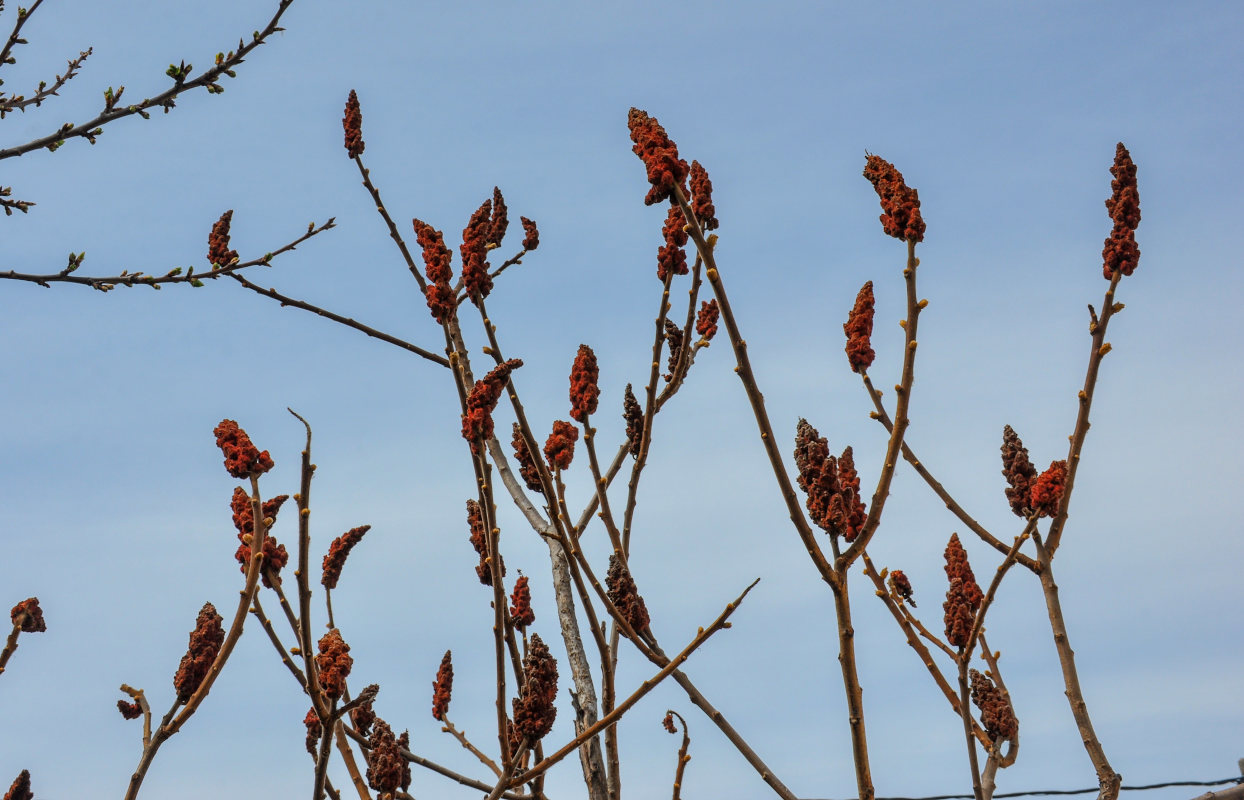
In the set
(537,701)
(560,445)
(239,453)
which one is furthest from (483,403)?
(537,701)

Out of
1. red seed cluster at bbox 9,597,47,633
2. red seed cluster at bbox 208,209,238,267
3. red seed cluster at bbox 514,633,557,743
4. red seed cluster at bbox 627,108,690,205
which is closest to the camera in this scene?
red seed cluster at bbox 627,108,690,205

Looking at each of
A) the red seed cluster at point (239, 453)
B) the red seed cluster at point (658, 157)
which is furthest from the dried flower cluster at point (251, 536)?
the red seed cluster at point (658, 157)

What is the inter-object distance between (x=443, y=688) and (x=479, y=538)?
26.5 inches

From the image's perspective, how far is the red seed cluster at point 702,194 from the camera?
2916 millimetres

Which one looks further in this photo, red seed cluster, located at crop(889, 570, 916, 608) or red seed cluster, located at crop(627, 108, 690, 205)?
red seed cluster, located at crop(889, 570, 916, 608)

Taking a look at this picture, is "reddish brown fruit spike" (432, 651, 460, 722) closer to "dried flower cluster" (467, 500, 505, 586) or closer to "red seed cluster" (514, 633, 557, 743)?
"dried flower cluster" (467, 500, 505, 586)

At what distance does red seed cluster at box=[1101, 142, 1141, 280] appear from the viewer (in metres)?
3.20

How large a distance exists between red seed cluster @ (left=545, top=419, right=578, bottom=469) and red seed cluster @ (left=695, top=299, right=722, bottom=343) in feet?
4.46

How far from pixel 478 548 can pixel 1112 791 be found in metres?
1.99

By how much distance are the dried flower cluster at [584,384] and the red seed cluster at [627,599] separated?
1.30 ft

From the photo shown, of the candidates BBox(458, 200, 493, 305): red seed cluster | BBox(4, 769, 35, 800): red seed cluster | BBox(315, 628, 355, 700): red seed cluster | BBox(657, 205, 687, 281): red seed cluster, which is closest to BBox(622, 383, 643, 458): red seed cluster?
BBox(657, 205, 687, 281): red seed cluster

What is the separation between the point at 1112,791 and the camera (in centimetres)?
314

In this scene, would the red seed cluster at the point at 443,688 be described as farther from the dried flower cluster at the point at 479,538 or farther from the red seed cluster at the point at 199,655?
the red seed cluster at the point at 199,655

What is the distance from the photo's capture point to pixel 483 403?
2234 mm
